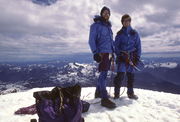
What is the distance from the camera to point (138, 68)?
7.98m

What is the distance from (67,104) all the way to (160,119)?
3169mm

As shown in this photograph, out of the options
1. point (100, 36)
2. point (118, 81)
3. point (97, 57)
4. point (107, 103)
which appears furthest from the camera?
point (118, 81)

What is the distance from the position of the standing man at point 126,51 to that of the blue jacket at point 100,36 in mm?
945

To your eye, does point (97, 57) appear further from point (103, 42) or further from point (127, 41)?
point (127, 41)

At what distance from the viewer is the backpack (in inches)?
159

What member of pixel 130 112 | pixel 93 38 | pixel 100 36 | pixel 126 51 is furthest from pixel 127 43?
pixel 130 112

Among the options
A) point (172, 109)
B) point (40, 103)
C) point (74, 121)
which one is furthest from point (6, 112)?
point (172, 109)

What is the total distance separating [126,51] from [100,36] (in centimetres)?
158

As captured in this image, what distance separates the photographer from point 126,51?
7.70 metres

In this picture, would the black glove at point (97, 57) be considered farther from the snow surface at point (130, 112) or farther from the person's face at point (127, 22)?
the person's face at point (127, 22)

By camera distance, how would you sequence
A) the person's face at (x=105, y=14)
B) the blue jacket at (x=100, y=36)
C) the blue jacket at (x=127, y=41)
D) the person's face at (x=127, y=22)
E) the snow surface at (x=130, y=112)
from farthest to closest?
the blue jacket at (x=127, y=41), the person's face at (x=127, y=22), the person's face at (x=105, y=14), the blue jacket at (x=100, y=36), the snow surface at (x=130, y=112)

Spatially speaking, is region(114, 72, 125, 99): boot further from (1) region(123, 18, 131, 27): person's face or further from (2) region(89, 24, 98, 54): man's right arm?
(1) region(123, 18, 131, 27): person's face

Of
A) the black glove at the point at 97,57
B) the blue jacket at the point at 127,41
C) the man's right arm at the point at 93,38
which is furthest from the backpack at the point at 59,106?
the blue jacket at the point at 127,41

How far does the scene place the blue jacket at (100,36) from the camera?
21.6ft
